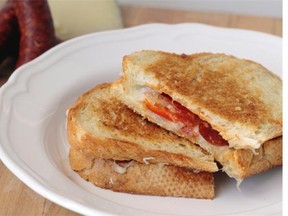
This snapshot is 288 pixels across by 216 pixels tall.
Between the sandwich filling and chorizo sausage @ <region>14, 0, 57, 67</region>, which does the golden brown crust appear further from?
chorizo sausage @ <region>14, 0, 57, 67</region>

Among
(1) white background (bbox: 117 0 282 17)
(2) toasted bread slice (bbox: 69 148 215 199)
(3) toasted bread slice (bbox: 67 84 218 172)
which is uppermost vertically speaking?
(3) toasted bread slice (bbox: 67 84 218 172)

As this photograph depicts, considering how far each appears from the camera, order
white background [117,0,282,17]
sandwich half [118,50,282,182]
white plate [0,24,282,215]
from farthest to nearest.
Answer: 1. white background [117,0,282,17]
2. sandwich half [118,50,282,182]
3. white plate [0,24,282,215]

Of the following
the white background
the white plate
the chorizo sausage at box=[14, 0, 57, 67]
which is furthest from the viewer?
the white background

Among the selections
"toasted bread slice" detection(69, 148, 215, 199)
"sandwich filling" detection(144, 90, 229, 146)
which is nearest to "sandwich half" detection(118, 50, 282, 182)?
"sandwich filling" detection(144, 90, 229, 146)

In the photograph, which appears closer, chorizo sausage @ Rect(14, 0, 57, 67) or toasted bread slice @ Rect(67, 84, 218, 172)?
toasted bread slice @ Rect(67, 84, 218, 172)

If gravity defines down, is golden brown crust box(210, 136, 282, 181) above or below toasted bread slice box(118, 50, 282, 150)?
below

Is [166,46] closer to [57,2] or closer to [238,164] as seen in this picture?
[57,2]

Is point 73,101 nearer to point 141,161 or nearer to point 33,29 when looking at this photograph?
point 33,29

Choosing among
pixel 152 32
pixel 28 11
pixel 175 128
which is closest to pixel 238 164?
pixel 175 128
